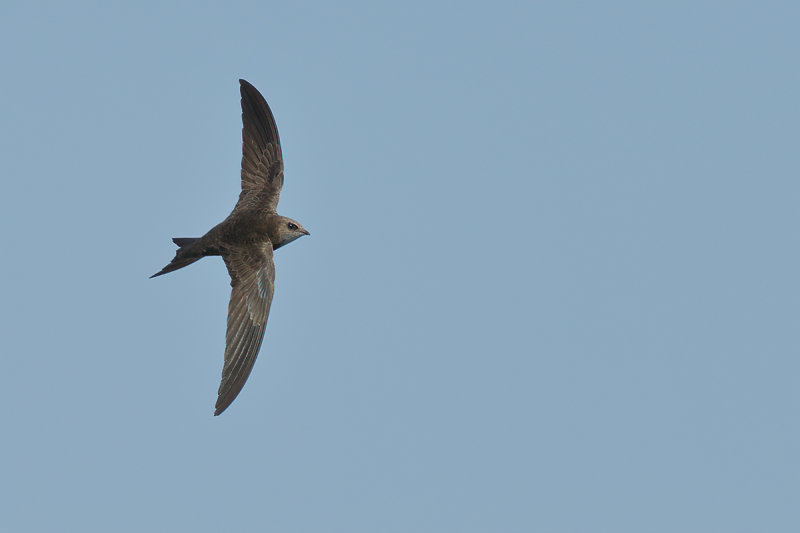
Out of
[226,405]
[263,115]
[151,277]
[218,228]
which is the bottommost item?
[226,405]

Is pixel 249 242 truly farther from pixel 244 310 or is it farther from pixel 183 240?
pixel 244 310

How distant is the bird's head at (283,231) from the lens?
712 inches

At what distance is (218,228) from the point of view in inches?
698

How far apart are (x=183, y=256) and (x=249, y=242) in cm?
108

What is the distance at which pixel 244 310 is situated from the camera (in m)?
17.0

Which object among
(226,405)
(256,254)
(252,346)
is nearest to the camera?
(226,405)

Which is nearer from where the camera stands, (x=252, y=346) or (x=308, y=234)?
(x=252, y=346)

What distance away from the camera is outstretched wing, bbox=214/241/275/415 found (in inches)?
625

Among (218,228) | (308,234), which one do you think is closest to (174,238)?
(218,228)

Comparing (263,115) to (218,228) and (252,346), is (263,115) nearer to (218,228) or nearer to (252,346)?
(218,228)

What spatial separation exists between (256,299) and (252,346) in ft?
3.03

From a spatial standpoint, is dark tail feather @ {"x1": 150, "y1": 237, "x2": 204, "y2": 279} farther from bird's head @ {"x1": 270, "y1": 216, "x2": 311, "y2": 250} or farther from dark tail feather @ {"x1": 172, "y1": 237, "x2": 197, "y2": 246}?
bird's head @ {"x1": 270, "y1": 216, "x2": 311, "y2": 250}

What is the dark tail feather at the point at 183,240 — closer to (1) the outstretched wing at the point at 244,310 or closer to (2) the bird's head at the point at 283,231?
(1) the outstretched wing at the point at 244,310

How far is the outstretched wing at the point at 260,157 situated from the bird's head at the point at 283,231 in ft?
1.79
